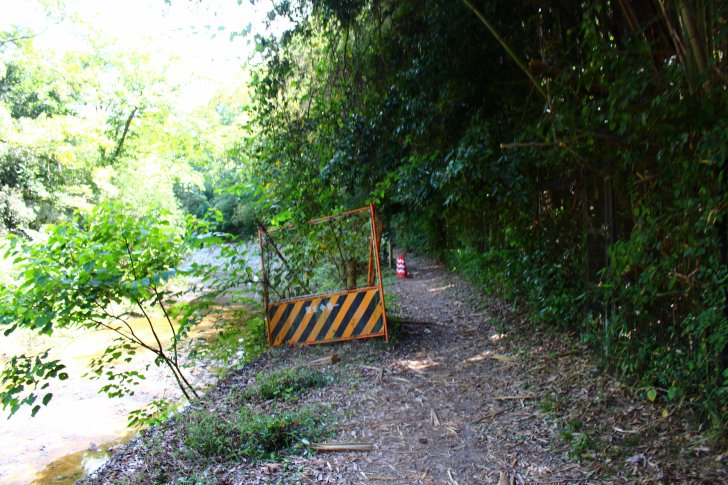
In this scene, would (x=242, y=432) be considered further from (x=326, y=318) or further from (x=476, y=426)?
(x=326, y=318)

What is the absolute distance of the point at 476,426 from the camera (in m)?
4.44

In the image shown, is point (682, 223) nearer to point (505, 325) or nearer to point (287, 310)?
point (505, 325)

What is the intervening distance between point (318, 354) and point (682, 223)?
5.08 metres

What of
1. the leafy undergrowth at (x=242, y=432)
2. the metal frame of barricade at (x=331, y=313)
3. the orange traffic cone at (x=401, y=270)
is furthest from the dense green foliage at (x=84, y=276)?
the orange traffic cone at (x=401, y=270)

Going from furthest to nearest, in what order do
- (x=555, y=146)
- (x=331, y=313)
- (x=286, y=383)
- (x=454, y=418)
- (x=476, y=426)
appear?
(x=331, y=313)
(x=286, y=383)
(x=454, y=418)
(x=476, y=426)
(x=555, y=146)

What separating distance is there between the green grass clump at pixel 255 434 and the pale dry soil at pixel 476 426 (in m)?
0.17

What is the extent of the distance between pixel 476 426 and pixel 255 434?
200 cm

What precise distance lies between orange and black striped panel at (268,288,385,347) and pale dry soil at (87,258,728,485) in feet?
1.23

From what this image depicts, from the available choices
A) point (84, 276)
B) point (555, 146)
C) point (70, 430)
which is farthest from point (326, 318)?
point (70, 430)

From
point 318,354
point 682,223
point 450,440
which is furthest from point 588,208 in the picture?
point 318,354

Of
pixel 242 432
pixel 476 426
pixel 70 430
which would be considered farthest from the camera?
pixel 70 430

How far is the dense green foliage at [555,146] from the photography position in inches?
128

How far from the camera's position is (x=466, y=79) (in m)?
5.77

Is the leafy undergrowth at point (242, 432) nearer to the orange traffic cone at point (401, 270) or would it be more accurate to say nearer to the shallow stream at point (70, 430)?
the shallow stream at point (70, 430)
